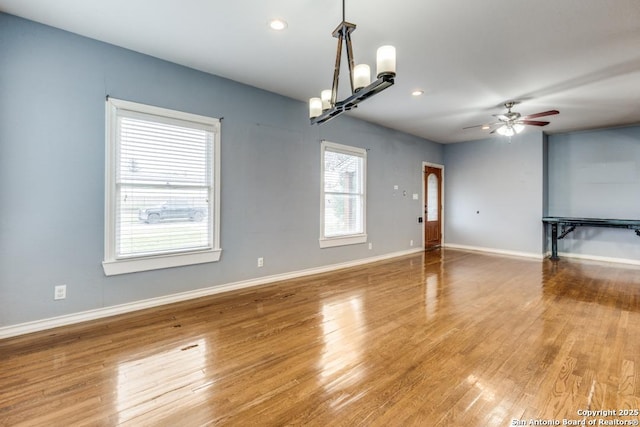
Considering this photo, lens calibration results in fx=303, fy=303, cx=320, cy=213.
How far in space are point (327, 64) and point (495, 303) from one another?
11.2 ft

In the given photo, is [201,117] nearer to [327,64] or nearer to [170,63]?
[170,63]

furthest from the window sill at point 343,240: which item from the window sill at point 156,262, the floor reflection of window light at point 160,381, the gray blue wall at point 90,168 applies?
the floor reflection of window light at point 160,381

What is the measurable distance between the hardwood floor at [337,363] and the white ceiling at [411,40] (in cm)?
275

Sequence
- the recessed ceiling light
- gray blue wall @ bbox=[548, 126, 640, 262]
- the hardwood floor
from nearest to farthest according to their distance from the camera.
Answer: the hardwood floor, the recessed ceiling light, gray blue wall @ bbox=[548, 126, 640, 262]

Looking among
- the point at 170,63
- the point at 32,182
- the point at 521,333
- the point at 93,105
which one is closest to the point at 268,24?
the point at 170,63

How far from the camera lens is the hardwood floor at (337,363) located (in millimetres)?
1731

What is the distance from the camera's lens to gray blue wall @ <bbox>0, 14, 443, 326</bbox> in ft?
8.87

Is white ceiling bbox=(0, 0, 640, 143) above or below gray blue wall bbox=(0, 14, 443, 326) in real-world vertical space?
above

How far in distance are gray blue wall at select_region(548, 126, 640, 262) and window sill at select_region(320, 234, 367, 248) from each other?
4.61 meters

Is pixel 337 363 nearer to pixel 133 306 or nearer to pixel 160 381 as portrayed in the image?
pixel 160 381

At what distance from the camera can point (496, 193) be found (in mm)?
7223

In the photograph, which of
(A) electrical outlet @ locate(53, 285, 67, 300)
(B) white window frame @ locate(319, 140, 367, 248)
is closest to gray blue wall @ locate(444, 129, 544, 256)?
(B) white window frame @ locate(319, 140, 367, 248)

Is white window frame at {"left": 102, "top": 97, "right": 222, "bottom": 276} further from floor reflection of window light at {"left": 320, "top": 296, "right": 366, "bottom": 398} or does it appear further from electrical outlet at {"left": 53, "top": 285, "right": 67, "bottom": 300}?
floor reflection of window light at {"left": 320, "top": 296, "right": 366, "bottom": 398}

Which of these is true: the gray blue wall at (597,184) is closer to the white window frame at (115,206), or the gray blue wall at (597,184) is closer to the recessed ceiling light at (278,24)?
the recessed ceiling light at (278,24)
